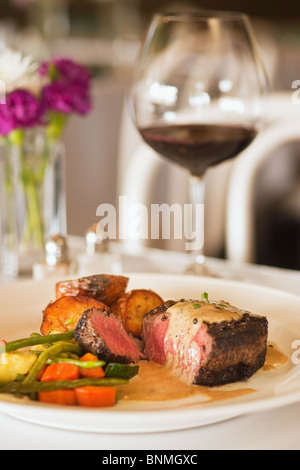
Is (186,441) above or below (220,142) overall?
below

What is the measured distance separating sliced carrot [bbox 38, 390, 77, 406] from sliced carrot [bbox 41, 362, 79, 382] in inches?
1.0

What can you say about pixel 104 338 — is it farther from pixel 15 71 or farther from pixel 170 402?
pixel 15 71

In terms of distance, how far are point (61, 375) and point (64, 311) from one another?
173mm

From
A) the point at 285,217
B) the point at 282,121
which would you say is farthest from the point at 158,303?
the point at 285,217

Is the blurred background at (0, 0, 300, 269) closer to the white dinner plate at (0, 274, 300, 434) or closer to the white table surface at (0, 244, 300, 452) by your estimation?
the white dinner plate at (0, 274, 300, 434)

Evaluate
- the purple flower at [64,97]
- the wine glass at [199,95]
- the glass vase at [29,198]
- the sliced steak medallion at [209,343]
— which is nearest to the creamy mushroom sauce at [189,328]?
the sliced steak medallion at [209,343]

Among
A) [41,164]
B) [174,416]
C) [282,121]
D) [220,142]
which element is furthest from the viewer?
[282,121]

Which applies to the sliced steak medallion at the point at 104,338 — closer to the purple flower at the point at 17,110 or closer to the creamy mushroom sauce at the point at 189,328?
the creamy mushroom sauce at the point at 189,328

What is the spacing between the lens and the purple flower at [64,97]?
5.20 ft

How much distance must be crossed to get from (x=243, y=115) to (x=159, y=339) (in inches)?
27.2

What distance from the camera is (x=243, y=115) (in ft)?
4.49

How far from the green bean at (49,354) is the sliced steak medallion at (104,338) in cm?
1

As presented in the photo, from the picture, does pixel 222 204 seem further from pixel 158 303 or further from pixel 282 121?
pixel 158 303

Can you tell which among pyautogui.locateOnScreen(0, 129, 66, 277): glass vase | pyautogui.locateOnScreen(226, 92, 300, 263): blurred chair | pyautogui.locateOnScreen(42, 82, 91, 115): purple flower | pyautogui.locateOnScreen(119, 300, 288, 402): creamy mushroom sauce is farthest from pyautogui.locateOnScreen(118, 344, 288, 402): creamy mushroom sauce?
pyautogui.locateOnScreen(226, 92, 300, 263): blurred chair
